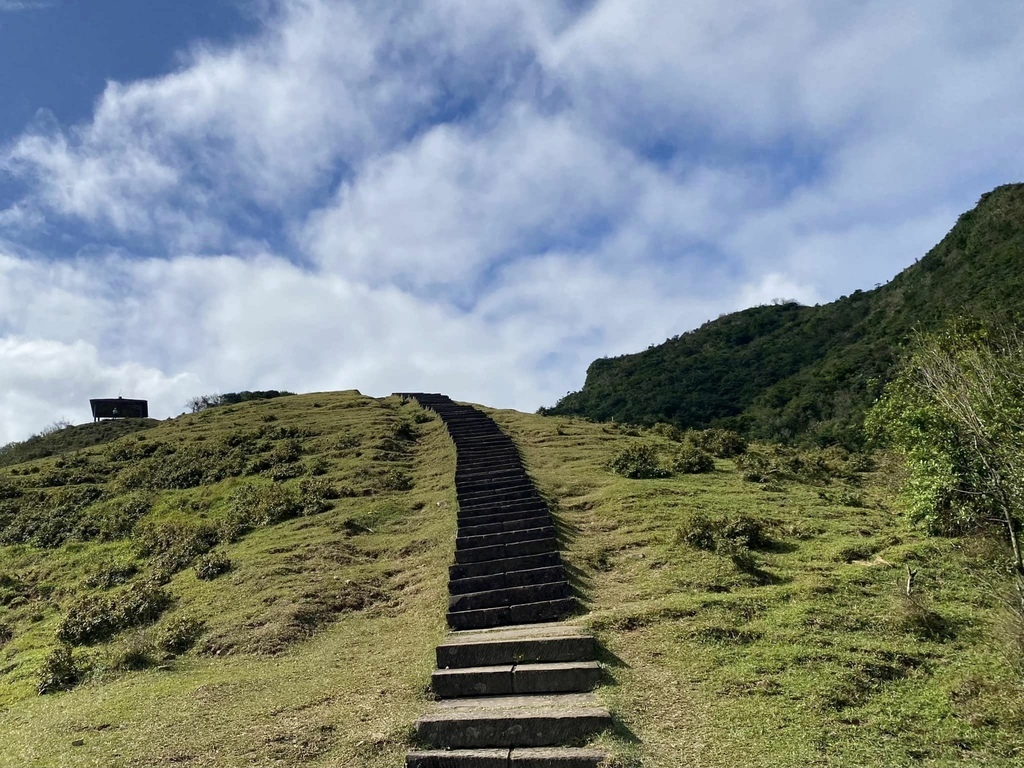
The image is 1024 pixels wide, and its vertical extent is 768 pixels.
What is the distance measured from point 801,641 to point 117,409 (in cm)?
6456

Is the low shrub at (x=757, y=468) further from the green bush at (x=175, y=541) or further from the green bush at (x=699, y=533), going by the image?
the green bush at (x=175, y=541)

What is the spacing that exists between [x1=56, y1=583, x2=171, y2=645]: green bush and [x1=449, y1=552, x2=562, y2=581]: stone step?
19.9 ft

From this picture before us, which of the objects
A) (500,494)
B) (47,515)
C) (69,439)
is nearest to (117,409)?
(69,439)

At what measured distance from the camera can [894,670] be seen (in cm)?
757

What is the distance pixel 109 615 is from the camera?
1327cm

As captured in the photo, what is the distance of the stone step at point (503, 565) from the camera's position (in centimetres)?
1235

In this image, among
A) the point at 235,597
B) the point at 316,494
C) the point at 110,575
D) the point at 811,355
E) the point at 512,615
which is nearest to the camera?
the point at 512,615

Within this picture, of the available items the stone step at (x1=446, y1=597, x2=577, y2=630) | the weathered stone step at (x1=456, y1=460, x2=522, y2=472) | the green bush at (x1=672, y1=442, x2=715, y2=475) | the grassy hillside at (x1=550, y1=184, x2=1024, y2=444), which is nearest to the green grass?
the stone step at (x1=446, y1=597, x2=577, y2=630)

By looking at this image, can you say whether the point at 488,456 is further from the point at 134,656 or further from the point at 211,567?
the point at 134,656

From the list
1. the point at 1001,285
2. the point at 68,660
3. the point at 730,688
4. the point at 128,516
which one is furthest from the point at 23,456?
the point at 1001,285

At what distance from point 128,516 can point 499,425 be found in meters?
15.1

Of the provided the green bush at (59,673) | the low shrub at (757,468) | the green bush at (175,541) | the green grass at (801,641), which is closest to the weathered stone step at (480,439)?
the low shrub at (757,468)

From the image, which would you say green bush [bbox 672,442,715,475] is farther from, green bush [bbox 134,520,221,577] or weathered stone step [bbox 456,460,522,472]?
green bush [bbox 134,520,221,577]

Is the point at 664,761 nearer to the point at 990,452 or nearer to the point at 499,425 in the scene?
the point at 990,452
